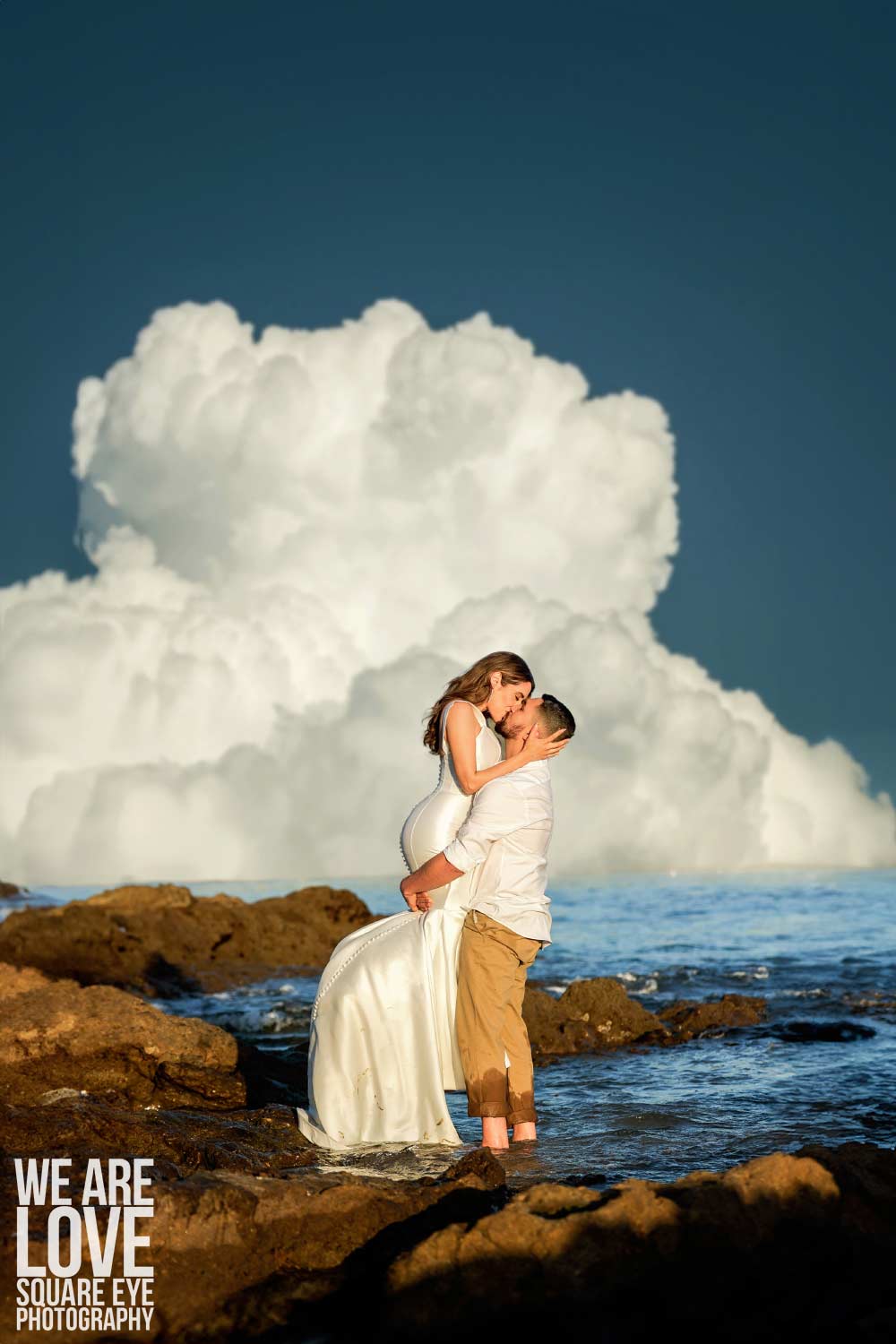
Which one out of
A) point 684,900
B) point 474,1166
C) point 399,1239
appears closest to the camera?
point 399,1239

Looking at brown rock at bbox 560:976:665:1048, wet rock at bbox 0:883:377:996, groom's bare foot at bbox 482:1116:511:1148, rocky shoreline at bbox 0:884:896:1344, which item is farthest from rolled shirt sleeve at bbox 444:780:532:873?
wet rock at bbox 0:883:377:996

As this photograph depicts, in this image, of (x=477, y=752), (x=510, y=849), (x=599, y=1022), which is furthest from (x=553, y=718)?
(x=599, y=1022)

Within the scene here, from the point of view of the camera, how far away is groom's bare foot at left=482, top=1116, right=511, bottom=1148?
20.0 feet

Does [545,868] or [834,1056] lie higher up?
[545,868]

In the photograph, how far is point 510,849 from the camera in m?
6.30

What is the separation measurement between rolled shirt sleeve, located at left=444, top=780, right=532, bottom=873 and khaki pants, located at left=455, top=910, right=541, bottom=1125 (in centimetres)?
41

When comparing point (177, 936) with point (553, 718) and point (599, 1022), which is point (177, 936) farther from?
point (553, 718)

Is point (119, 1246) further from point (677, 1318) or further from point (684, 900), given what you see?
point (684, 900)

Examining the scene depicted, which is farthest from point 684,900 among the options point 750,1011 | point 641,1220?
point 641,1220

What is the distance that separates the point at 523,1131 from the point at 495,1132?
0.29m

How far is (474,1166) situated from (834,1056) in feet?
20.4

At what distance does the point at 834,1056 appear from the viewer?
1009 cm

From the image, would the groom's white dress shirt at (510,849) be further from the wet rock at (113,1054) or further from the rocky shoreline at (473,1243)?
the wet rock at (113,1054)

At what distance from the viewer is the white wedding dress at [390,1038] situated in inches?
240
